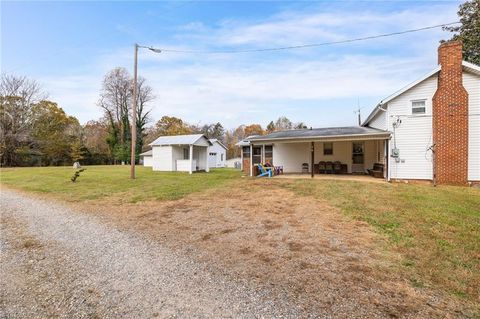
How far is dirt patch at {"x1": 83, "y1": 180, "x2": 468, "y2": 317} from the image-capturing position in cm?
303

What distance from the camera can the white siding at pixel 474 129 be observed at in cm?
1151

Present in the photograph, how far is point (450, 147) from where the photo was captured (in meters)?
11.8

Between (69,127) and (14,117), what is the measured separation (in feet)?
27.8

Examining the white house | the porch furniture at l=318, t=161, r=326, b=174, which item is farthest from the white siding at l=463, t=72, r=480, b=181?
the white house

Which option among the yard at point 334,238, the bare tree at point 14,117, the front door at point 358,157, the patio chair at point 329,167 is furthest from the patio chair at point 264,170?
Result: the bare tree at point 14,117

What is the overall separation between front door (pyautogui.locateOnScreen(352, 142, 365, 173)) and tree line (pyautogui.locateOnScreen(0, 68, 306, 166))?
33.7m

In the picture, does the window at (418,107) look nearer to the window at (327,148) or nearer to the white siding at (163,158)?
the window at (327,148)

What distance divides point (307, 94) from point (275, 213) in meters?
19.7

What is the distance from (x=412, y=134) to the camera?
41.2 feet

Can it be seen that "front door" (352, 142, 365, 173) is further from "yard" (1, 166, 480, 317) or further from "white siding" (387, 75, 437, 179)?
"yard" (1, 166, 480, 317)

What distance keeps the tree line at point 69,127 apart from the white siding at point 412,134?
121 ft

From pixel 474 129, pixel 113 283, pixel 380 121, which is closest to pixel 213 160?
pixel 380 121

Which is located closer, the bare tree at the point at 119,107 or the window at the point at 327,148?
the window at the point at 327,148

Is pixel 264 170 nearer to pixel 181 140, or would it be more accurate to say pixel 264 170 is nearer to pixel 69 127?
pixel 181 140
